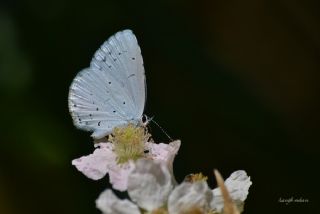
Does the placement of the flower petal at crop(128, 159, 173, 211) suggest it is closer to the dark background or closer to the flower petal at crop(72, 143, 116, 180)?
the flower petal at crop(72, 143, 116, 180)

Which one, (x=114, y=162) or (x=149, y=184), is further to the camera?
(x=114, y=162)

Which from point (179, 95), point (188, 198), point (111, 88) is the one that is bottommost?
point (179, 95)

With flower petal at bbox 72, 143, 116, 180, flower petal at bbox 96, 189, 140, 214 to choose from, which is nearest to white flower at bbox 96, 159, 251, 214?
flower petal at bbox 96, 189, 140, 214

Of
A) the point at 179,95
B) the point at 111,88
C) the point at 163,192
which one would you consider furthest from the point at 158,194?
the point at 179,95

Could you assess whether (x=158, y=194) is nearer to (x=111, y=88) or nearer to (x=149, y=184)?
(x=149, y=184)

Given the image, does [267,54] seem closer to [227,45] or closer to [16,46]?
[227,45]

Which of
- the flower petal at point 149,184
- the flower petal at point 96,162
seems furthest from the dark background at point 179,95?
the flower petal at point 149,184

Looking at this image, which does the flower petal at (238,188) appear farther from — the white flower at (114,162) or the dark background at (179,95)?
the dark background at (179,95)
